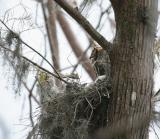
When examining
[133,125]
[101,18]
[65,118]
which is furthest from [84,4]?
[101,18]

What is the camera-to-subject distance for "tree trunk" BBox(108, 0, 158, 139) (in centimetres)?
248

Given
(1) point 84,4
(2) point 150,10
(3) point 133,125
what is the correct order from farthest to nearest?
(1) point 84,4
(2) point 150,10
(3) point 133,125

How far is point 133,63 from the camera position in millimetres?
2514

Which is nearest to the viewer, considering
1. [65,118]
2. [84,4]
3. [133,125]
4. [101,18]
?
[133,125]

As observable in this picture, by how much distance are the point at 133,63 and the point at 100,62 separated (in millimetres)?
569

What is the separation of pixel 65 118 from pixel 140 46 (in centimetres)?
49

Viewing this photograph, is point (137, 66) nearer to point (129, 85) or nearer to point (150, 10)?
point (129, 85)

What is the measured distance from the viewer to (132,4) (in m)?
A: 2.55

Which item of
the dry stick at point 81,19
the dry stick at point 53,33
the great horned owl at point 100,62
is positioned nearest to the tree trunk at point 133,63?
the dry stick at point 81,19

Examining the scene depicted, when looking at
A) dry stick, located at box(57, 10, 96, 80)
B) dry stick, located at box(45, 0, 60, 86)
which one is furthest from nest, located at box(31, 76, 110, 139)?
dry stick, located at box(57, 10, 96, 80)

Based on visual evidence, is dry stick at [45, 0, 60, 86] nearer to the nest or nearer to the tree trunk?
the nest

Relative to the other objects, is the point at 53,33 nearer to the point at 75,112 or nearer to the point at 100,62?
the point at 100,62

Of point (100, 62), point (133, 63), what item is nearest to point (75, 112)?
point (133, 63)

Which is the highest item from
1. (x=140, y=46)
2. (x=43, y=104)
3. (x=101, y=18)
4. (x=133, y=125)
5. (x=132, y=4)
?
(x=101, y=18)
